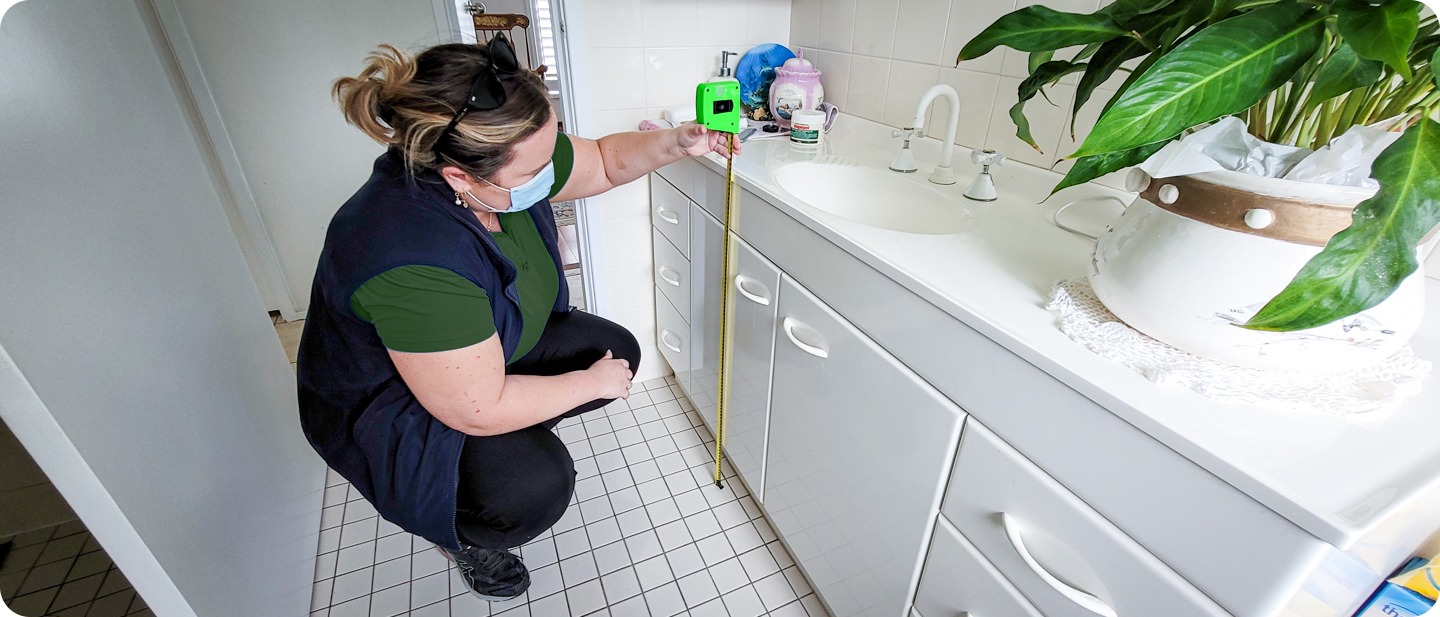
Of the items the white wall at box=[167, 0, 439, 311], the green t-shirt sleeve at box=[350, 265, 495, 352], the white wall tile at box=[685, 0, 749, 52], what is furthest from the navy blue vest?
the white wall at box=[167, 0, 439, 311]

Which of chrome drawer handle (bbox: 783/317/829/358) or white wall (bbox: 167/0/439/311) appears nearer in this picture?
chrome drawer handle (bbox: 783/317/829/358)

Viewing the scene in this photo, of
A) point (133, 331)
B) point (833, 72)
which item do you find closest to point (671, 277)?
point (833, 72)

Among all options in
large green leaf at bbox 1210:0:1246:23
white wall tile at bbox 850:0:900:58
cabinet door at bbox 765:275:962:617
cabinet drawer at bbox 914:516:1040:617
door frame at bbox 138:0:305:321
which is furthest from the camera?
door frame at bbox 138:0:305:321

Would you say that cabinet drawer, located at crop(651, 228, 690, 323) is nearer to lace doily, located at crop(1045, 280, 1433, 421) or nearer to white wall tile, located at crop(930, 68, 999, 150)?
white wall tile, located at crop(930, 68, 999, 150)

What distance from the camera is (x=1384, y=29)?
0.38 metres

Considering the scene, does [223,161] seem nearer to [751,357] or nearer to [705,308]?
[705,308]

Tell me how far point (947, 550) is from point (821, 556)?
414 millimetres

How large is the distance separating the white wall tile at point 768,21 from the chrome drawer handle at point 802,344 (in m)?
0.92

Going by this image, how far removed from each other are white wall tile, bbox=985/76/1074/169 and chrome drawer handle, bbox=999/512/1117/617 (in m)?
0.65

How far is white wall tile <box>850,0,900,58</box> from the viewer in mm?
1311

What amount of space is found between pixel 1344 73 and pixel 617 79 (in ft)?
4.37

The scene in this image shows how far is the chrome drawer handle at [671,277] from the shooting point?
1.59m

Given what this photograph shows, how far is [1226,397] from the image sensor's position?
1.71ft

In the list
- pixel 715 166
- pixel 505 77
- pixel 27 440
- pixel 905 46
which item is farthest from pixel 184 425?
pixel 905 46
